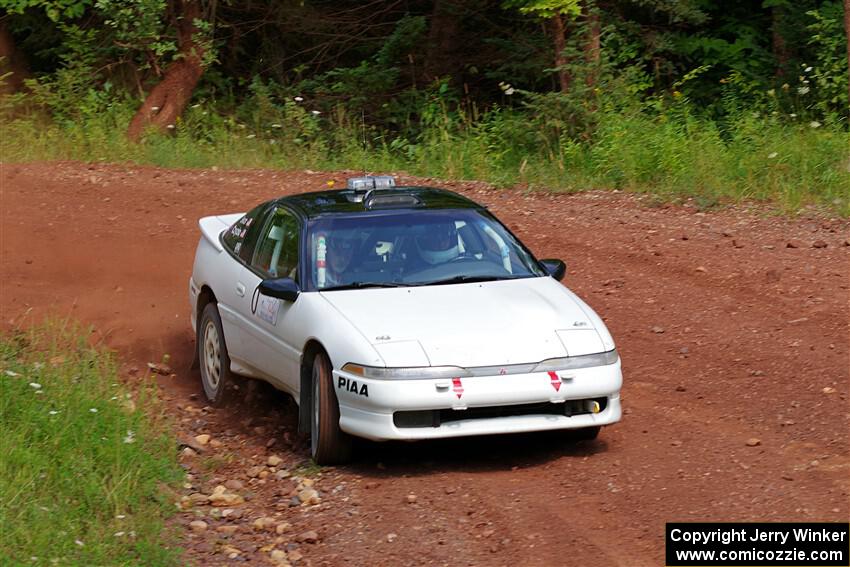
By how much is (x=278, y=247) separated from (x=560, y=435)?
2.25 meters

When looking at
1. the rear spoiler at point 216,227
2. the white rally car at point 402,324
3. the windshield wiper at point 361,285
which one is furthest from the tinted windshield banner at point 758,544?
the rear spoiler at point 216,227

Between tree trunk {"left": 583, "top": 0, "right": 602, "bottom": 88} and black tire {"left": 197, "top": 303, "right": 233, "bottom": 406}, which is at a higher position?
tree trunk {"left": 583, "top": 0, "right": 602, "bottom": 88}

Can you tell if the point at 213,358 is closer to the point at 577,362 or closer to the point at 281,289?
the point at 281,289

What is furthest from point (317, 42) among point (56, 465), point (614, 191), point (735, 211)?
point (56, 465)

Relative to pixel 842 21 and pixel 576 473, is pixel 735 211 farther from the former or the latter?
pixel 576 473

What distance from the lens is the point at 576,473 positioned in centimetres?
716

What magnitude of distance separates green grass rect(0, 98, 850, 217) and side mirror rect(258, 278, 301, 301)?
6.61 m

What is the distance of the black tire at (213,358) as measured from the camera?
9320mm

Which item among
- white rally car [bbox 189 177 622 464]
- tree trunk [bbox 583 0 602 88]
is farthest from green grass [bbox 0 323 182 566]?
tree trunk [bbox 583 0 602 88]

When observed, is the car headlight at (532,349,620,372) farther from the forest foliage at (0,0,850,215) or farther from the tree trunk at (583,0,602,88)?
the tree trunk at (583,0,602,88)

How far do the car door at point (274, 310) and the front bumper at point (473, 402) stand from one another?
0.78 meters

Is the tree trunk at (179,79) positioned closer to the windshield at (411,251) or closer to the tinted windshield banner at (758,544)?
Result: the windshield at (411,251)

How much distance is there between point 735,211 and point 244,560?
816 centimetres

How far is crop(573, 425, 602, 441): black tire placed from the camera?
7672 mm
